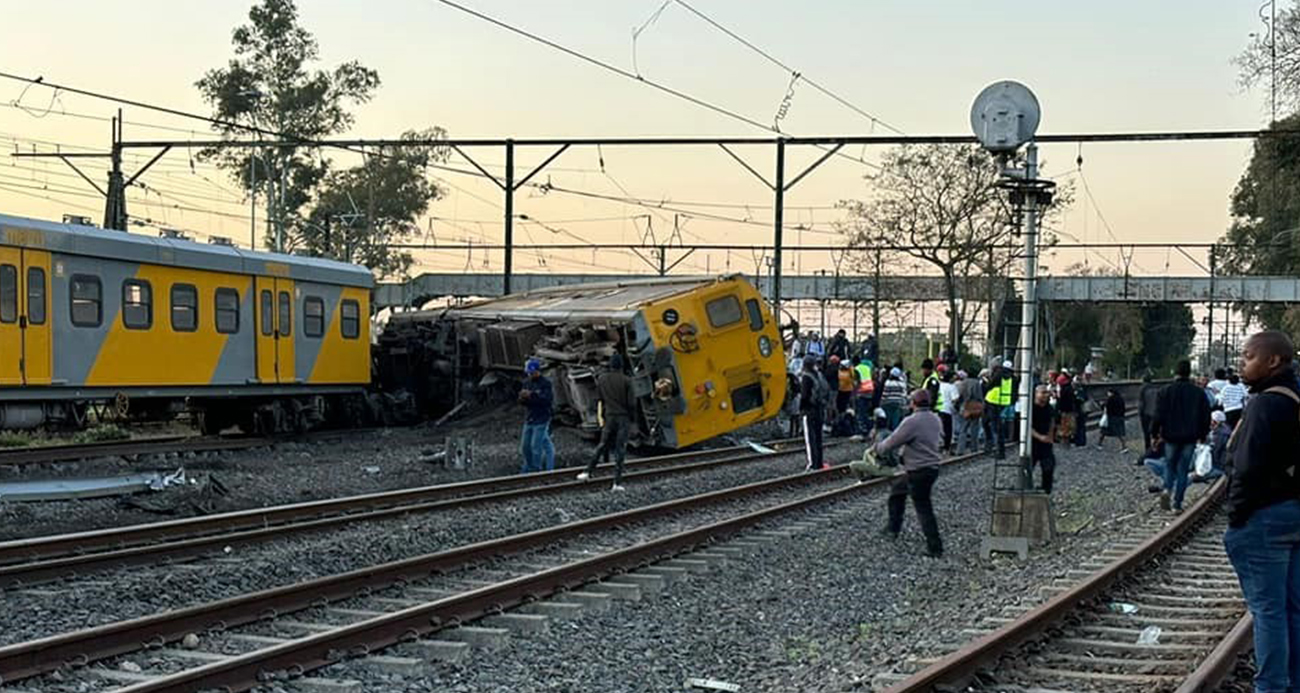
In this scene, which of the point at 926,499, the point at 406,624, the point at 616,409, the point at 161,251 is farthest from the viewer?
the point at 161,251

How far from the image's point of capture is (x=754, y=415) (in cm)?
2308

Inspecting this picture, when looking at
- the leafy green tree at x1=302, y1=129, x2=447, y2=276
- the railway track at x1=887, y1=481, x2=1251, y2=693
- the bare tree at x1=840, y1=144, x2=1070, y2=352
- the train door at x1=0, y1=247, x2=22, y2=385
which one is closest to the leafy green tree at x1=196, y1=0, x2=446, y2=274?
the leafy green tree at x1=302, y1=129, x2=447, y2=276

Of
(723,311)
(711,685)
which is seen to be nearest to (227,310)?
(723,311)

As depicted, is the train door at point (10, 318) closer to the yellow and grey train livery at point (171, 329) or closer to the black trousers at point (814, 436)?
the yellow and grey train livery at point (171, 329)

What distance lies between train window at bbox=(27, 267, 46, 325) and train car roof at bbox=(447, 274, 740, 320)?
802 centimetres

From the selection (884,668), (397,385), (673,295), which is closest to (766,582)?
(884,668)

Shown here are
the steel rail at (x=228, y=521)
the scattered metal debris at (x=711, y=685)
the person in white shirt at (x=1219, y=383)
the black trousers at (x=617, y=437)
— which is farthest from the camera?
the person in white shirt at (x=1219, y=383)

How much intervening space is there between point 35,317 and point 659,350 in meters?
8.66

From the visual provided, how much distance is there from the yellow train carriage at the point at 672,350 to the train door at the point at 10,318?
812cm

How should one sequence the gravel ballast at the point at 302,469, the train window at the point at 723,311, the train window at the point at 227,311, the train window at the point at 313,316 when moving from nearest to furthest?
the gravel ballast at the point at 302,469, the train window at the point at 227,311, the train window at the point at 723,311, the train window at the point at 313,316

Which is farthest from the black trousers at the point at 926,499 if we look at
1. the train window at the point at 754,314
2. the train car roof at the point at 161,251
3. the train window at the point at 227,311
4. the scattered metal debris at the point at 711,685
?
the train window at the point at 227,311

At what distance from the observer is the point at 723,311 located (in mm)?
22547

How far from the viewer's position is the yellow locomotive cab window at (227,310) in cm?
2197

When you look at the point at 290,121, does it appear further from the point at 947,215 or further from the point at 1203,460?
the point at 1203,460
